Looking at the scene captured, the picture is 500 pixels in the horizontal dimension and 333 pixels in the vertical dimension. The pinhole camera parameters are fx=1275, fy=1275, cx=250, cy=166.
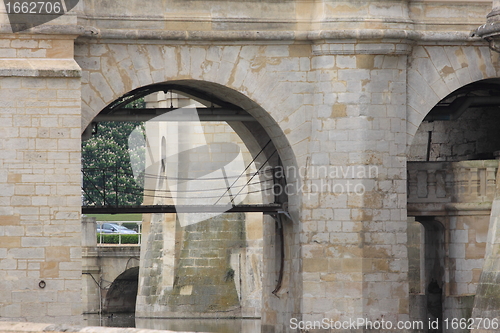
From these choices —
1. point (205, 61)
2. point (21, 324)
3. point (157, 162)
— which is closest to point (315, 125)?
point (205, 61)

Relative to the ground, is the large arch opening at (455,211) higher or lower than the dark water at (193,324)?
higher

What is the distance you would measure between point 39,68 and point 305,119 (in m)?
4.01

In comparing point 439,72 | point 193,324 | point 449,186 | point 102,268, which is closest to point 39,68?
point 439,72

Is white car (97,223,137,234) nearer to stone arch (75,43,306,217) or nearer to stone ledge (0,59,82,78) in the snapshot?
stone arch (75,43,306,217)

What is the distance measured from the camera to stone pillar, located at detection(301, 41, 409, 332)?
18484 millimetres

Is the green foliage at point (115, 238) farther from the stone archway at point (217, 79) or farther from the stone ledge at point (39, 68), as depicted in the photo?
the stone ledge at point (39, 68)

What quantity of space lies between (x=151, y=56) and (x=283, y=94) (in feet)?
6.68

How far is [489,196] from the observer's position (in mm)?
19719

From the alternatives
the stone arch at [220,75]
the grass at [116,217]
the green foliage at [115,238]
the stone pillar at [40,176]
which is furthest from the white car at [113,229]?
the stone pillar at [40,176]

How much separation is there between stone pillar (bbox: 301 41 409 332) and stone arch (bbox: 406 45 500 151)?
0.26 metres

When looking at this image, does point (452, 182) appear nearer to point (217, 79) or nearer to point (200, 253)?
point (217, 79)

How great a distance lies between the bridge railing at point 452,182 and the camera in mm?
19781

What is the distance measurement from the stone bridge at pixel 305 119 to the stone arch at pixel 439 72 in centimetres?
2

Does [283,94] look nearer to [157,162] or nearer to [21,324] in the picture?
[21,324]
